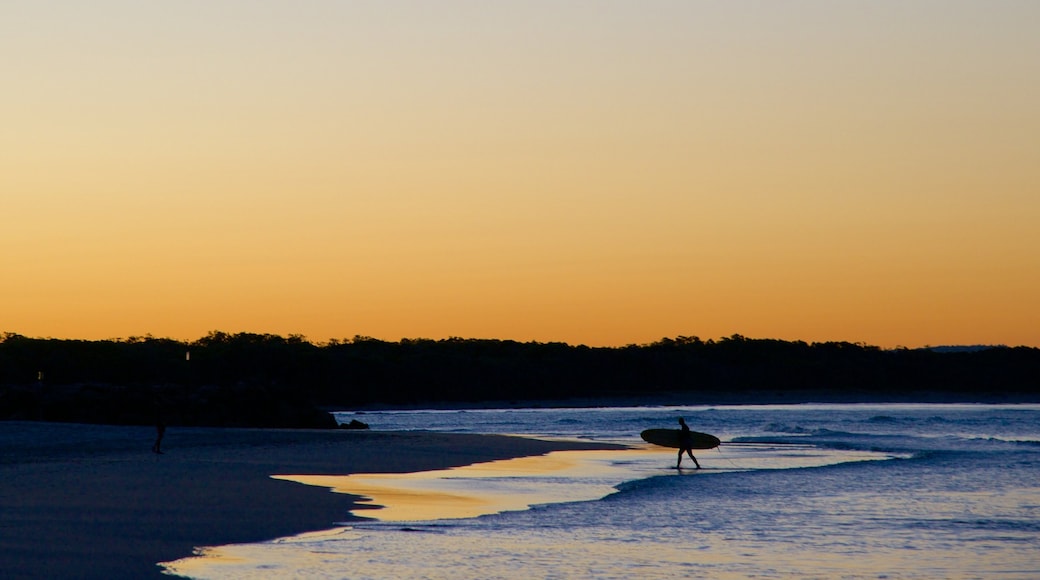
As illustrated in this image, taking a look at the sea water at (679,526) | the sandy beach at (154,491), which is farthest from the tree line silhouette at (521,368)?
the sea water at (679,526)

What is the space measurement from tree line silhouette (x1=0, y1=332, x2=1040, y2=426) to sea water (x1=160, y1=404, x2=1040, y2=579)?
3241 inches

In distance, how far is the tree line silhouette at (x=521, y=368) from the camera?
11788cm

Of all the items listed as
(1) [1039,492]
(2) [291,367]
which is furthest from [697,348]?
(1) [1039,492]

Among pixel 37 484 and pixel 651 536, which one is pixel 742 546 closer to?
pixel 651 536

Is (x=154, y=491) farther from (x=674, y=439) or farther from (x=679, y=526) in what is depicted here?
(x=674, y=439)

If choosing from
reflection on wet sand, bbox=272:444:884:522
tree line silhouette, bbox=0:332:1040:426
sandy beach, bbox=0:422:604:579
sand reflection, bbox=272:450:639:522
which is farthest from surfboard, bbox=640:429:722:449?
tree line silhouette, bbox=0:332:1040:426

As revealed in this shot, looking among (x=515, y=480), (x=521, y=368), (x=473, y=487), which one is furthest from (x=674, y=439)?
(x=521, y=368)

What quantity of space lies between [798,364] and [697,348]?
15901 millimetres

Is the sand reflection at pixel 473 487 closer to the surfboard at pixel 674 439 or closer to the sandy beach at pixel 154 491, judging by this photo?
the sandy beach at pixel 154 491

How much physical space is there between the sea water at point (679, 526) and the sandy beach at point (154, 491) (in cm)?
87

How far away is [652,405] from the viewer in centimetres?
14188

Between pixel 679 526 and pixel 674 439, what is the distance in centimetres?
2201

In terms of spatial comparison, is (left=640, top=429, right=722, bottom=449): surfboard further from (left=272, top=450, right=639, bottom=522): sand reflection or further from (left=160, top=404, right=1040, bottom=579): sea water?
(left=272, top=450, right=639, bottom=522): sand reflection

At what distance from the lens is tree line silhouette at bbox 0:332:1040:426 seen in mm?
117875
